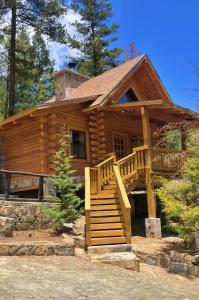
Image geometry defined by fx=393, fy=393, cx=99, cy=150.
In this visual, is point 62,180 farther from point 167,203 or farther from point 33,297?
point 33,297

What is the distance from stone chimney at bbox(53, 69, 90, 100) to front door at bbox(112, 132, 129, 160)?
4.99 meters

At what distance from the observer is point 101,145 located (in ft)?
64.4

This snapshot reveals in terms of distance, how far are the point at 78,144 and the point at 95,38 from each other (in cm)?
1920

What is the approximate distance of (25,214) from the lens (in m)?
14.1

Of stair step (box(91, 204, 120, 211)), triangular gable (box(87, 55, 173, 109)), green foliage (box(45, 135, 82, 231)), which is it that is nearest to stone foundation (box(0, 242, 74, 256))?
green foliage (box(45, 135, 82, 231))

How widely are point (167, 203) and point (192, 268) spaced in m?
→ 2.29

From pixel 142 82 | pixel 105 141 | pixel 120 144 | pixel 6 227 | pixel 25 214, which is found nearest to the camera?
pixel 6 227

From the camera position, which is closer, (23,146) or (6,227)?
(6,227)

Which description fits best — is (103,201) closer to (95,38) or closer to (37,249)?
(37,249)

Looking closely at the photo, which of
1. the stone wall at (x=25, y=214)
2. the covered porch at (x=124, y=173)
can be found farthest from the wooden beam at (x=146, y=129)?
the stone wall at (x=25, y=214)

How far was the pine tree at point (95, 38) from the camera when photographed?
35406 millimetres

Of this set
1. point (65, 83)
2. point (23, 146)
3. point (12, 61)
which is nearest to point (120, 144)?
point (23, 146)

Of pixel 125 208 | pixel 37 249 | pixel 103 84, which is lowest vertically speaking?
pixel 37 249

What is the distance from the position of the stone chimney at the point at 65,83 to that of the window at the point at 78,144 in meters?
5.48
